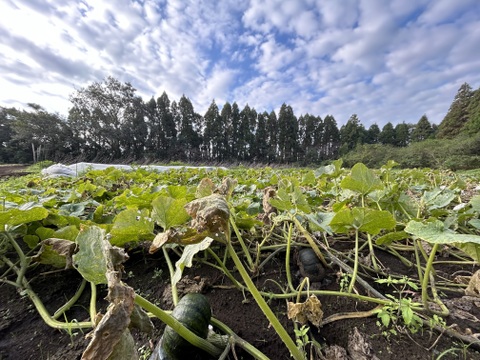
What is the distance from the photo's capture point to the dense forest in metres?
19.7

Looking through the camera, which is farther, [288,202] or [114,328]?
[288,202]

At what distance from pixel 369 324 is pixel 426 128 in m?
40.3

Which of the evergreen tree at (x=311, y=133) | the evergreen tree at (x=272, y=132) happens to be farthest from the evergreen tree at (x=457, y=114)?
the evergreen tree at (x=272, y=132)

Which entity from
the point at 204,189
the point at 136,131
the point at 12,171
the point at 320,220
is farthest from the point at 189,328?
the point at 136,131

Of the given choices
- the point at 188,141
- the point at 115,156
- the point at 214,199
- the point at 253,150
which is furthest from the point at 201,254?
the point at 253,150

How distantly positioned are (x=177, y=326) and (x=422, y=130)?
134 ft

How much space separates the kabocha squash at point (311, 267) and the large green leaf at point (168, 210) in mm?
496

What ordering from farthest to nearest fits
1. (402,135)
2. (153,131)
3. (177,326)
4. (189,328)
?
(402,135), (153,131), (189,328), (177,326)

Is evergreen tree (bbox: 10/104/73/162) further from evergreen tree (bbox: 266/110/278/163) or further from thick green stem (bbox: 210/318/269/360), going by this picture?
thick green stem (bbox: 210/318/269/360)

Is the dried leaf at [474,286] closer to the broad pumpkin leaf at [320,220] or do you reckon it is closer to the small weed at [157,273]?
the broad pumpkin leaf at [320,220]

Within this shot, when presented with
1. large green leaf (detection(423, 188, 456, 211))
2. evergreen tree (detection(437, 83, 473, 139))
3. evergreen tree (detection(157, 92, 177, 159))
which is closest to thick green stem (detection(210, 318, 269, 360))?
large green leaf (detection(423, 188, 456, 211))

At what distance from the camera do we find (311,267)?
826 mm

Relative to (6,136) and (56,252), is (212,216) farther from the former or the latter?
(6,136)

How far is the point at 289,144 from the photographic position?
33.2 m
